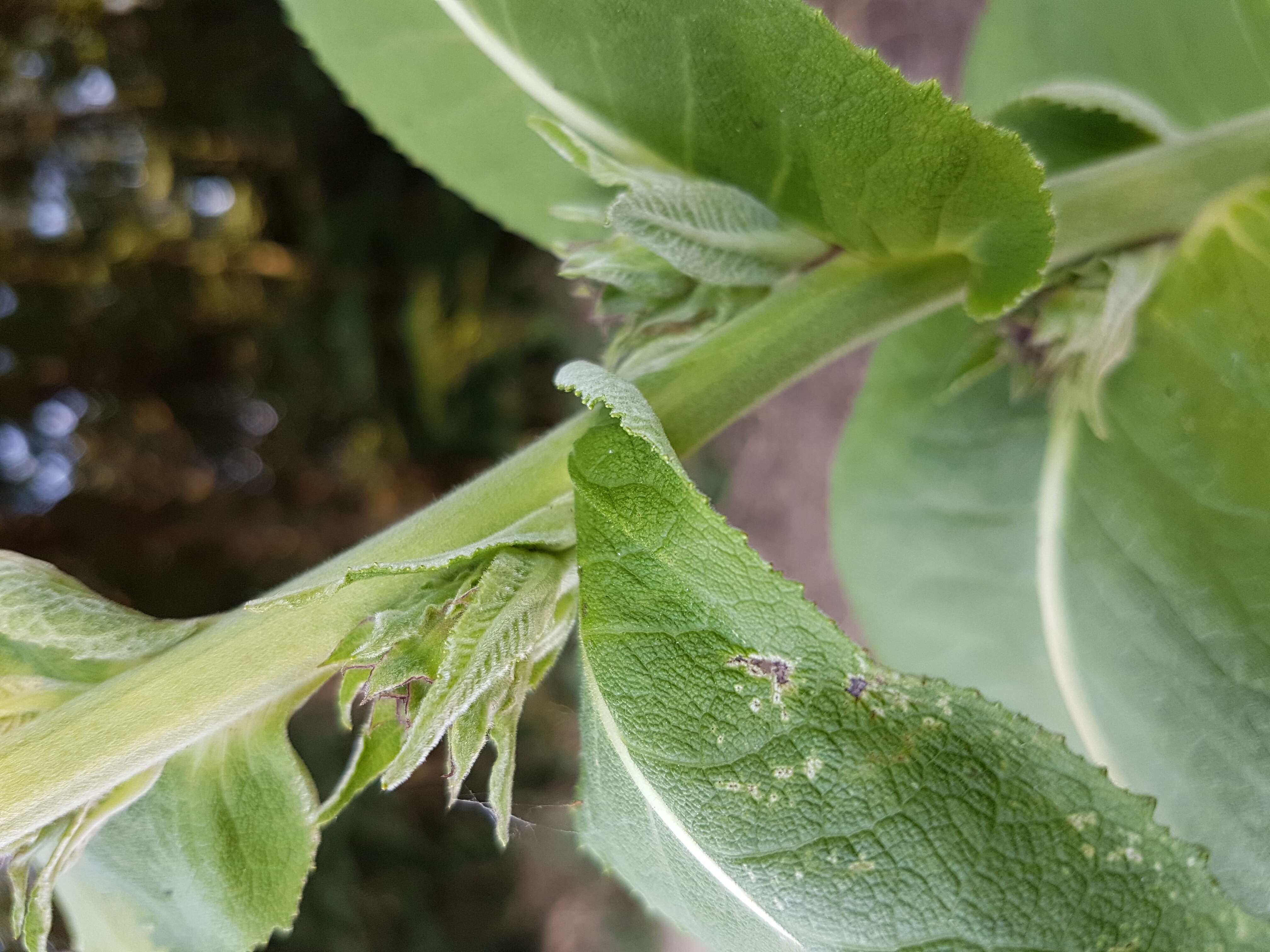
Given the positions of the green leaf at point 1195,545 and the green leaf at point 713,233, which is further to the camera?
the green leaf at point 1195,545

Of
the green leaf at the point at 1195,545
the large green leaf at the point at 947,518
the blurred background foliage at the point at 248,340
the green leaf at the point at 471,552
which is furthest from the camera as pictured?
the blurred background foliage at the point at 248,340

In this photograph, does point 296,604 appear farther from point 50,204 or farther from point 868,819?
point 50,204

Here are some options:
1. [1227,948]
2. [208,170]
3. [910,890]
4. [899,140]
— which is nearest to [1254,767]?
[1227,948]

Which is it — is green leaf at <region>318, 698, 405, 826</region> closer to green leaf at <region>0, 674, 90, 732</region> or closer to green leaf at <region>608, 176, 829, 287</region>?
green leaf at <region>0, 674, 90, 732</region>

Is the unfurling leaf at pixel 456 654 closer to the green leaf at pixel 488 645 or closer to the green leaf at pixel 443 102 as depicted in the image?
the green leaf at pixel 488 645

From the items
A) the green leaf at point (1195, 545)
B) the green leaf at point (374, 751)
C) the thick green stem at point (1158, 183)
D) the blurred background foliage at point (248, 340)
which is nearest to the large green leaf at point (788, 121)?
the thick green stem at point (1158, 183)

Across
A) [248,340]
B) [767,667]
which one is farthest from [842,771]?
[248,340]
